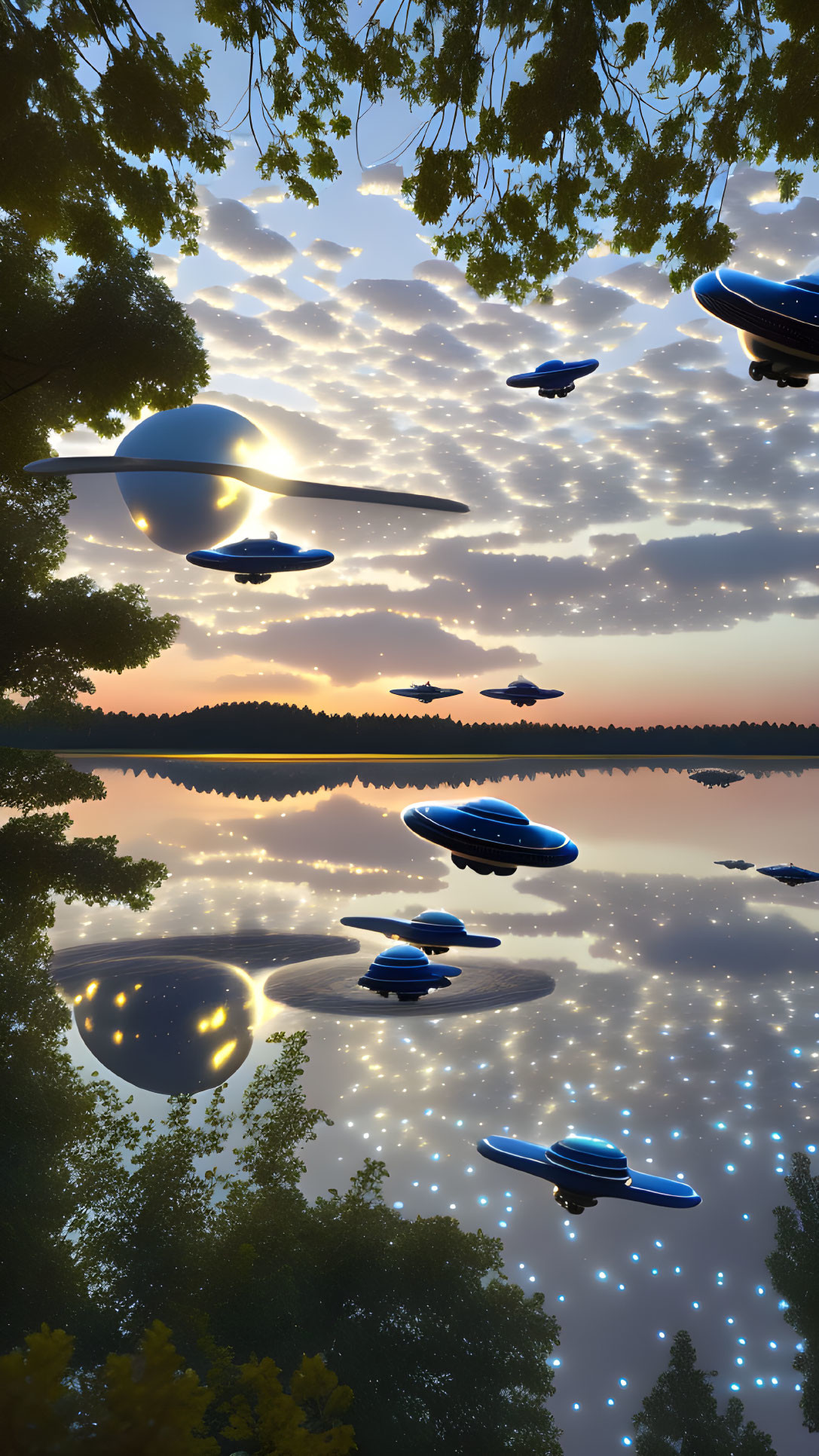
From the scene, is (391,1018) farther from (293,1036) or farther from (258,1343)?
(258,1343)

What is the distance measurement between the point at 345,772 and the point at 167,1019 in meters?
50.4

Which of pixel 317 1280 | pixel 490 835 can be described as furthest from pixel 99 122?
pixel 317 1280

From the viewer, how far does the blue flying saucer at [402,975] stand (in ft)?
34.1

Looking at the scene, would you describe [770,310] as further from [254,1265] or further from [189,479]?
[254,1265]

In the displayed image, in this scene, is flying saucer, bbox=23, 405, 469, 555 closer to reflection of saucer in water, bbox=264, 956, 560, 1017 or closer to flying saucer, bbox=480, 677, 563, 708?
flying saucer, bbox=480, 677, 563, 708

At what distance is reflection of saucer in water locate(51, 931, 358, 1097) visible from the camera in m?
10.4

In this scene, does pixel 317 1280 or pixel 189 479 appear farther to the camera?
pixel 189 479

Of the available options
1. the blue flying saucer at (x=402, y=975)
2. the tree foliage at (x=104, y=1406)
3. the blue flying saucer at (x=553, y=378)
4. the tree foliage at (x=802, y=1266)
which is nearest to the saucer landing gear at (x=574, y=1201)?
the tree foliage at (x=802, y=1266)

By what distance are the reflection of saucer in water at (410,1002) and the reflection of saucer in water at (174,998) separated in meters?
0.79

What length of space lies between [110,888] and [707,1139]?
1250 cm

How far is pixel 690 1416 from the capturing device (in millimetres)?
6848

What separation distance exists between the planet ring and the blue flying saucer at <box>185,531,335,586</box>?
88.6 inches

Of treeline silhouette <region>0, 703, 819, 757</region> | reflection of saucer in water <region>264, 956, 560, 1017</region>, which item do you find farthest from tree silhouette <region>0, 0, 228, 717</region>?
treeline silhouette <region>0, 703, 819, 757</region>

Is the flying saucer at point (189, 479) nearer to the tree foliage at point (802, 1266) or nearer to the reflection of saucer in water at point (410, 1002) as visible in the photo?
the reflection of saucer in water at point (410, 1002)
